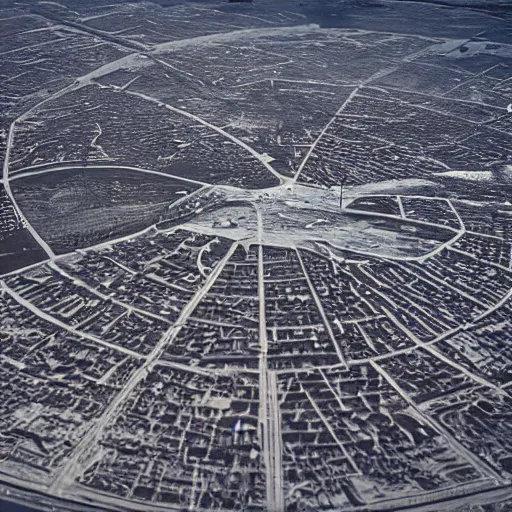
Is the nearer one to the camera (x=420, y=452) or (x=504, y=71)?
(x=420, y=452)

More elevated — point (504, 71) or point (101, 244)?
point (504, 71)

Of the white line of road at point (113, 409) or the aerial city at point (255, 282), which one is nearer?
the white line of road at point (113, 409)

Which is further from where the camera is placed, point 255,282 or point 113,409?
point 255,282

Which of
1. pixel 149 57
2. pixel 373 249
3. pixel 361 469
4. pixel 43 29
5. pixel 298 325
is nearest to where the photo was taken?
pixel 361 469

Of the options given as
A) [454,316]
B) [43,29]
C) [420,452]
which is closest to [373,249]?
[454,316]

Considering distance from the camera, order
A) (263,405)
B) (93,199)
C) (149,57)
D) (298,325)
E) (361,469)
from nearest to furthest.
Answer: (361,469)
(263,405)
(298,325)
(93,199)
(149,57)

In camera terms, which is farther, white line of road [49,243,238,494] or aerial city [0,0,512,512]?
aerial city [0,0,512,512]

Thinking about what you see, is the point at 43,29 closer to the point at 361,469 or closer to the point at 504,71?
the point at 504,71

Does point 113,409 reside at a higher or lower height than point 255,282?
lower
